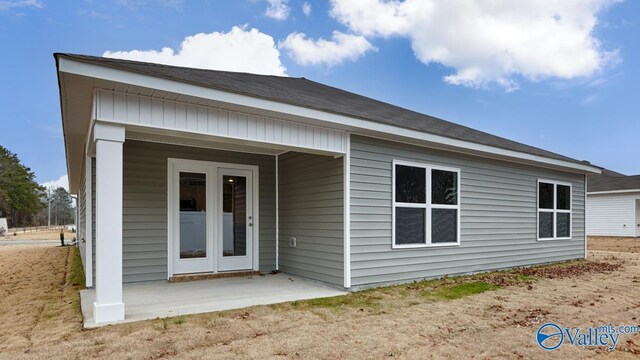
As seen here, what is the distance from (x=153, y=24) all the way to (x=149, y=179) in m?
8.45

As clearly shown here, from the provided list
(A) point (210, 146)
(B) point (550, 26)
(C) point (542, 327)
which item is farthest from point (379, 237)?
(B) point (550, 26)

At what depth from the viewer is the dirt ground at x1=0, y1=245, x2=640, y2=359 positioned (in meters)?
3.17

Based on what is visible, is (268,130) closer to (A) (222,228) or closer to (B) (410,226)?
(A) (222,228)

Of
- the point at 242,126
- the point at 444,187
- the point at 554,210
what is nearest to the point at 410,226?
the point at 444,187

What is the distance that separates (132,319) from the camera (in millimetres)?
3904

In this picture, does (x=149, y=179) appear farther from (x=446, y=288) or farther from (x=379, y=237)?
(x=446, y=288)

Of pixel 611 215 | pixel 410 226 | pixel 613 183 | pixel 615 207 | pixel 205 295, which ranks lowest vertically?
pixel 611 215

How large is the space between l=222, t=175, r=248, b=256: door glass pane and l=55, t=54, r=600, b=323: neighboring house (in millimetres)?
17

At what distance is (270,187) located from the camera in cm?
695

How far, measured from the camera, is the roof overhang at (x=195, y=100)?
11.9ft

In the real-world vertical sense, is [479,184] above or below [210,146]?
below

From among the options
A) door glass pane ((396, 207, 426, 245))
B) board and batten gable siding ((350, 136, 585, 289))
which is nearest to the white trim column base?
board and batten gable siding ((350, 136, 585, 289))

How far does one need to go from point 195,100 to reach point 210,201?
2.50m

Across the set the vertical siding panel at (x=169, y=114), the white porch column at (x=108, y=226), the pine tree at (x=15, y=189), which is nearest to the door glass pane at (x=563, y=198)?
the vertical siding panel at (x=169, y=114)
